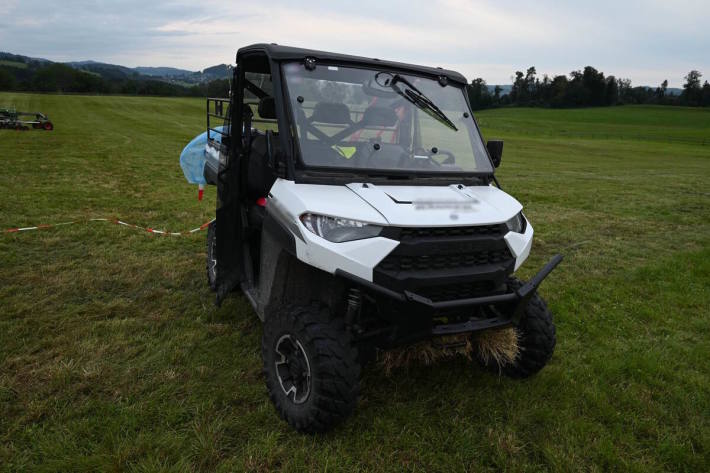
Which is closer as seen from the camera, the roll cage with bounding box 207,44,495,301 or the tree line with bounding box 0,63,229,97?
the roll cage with bounding box 207,44,495,301

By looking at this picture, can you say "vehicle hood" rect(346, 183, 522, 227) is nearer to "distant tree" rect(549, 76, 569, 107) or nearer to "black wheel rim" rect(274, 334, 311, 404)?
"black wheel rim" rect(274, 334, 311, 404)

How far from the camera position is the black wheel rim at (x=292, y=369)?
2939 millimetres

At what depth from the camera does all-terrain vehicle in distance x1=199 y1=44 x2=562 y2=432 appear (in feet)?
9.00

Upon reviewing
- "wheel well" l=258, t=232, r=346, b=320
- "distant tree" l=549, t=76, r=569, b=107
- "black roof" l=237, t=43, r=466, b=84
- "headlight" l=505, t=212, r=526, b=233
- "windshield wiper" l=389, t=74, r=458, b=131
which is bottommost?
"wheel well" l=258, t=232, r=346, b=320

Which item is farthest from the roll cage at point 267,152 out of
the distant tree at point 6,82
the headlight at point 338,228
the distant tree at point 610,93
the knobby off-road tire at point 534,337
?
the distant tree at point 610,93

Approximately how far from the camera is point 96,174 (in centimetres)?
1216

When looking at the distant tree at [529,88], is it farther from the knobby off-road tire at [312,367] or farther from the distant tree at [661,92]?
the knobby off-road tire at [312,367]

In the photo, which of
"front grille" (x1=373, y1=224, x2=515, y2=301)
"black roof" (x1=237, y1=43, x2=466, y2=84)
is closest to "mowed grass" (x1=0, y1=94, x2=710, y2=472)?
"front grille" (x1=373, y1=224, x2=515, y2=301)

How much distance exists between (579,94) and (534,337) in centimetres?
10947

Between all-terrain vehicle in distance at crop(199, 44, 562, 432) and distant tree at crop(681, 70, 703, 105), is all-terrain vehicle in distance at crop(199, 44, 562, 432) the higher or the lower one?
the lower one

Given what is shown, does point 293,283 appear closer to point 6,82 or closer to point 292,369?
point 292,369

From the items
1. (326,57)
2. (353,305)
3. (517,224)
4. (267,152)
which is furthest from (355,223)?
(326,57)

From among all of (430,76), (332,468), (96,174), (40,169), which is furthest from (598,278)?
(40,169)

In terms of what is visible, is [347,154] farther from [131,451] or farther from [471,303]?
[131,451]
